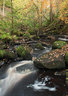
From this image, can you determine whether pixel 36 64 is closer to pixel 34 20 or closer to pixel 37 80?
pixel 37 80

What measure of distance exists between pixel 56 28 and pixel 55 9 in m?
4.23

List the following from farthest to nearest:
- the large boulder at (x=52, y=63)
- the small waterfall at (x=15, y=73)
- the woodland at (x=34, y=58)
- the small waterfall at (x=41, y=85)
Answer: the large boulder at (x=52, y=63) < the small waterfall at (x=15, y=73) < the woodland at (x=34, y=58) < the small waterfall at (x=41, y=85)

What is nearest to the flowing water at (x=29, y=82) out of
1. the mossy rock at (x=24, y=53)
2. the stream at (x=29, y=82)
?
the stream at (x=29, y=82)

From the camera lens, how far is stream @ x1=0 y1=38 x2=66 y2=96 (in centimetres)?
495

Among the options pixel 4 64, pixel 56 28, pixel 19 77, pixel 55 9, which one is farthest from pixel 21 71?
pixel 55 9

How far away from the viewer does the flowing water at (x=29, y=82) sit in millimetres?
4943

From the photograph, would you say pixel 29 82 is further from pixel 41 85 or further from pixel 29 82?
pixel 41 85

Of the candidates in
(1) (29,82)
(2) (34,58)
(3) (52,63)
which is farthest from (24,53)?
(1) (29,82)

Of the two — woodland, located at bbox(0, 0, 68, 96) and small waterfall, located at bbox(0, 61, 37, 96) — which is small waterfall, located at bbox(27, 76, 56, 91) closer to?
woodland, located at bbox(0, 0, 68, 96)

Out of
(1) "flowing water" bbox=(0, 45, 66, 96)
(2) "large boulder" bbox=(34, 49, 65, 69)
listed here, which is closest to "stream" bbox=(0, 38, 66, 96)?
(1) "flowing water" bbox=(0, 45, 66, 96)

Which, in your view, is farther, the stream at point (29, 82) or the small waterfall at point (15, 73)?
the small waterfall at point (15, 73)

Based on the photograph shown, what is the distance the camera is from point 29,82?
5.70 metres

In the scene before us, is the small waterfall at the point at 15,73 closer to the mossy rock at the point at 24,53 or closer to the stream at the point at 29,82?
the stream at the point at 29,82

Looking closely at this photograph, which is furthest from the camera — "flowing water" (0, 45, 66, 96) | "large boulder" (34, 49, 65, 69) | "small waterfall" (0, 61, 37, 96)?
"large boulder" (34, 49, 65, 69)
